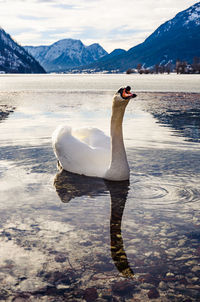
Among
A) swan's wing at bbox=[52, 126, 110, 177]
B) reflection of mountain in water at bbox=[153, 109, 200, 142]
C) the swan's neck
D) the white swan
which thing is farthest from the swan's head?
reflection of mountain in water at bbox=[153, 109, 200, 142]

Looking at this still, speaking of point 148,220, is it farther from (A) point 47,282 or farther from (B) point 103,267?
(A) point 47,282

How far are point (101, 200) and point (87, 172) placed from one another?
166 cm

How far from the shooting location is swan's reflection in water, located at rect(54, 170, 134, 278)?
7.56m

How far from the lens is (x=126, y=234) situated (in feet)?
23.9

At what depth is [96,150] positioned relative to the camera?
11.0 metres

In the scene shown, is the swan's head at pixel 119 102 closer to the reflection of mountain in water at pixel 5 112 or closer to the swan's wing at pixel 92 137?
the swan's wing at pixel 92 137

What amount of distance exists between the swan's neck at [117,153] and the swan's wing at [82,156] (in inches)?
15.1

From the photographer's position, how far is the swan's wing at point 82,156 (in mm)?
10836

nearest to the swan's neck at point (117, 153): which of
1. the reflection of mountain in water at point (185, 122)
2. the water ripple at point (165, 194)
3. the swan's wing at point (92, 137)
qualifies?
the water ripple at point (165, 194)

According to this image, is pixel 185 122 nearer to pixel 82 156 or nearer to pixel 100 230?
pixel 82 156

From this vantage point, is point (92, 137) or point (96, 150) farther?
point (92, 137)

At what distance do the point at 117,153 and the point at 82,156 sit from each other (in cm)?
112

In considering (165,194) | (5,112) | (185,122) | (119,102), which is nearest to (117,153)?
(119,102)

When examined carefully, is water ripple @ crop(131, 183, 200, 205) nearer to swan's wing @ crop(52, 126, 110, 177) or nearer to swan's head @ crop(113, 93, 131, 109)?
swan's wing @ crop(52, 126, 110, 177)
